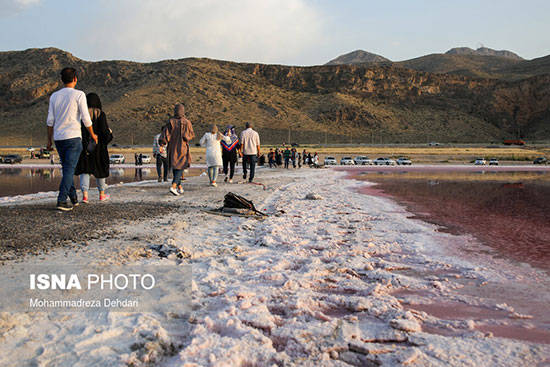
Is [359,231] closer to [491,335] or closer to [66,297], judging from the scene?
[491,335]

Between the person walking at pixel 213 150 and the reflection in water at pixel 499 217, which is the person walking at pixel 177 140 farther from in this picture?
the reflection in water at pixel 499 217

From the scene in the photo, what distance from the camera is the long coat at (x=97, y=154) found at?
7.45 metres

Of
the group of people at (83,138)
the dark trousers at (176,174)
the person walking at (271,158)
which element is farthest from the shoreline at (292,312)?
the person walking at (271,158)

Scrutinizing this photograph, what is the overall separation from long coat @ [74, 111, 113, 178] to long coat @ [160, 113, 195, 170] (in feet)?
5.39

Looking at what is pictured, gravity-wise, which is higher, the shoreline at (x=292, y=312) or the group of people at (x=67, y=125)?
the group of people at (x=67, y=125)

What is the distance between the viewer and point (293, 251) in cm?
488

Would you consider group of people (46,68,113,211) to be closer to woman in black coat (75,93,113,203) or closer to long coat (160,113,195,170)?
woman in black coat (75,93,113,203)

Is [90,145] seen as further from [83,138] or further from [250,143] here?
[250,143]

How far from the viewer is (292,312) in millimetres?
3174

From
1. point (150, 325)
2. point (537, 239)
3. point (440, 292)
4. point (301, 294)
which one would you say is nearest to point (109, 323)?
point (150, 325)

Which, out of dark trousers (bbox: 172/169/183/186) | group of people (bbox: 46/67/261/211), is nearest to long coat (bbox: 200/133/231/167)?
group of people (bbox: 46/67/261/211)

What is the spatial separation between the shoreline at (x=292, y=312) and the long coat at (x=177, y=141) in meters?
3.52

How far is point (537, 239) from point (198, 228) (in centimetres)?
462

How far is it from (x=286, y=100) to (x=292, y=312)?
111m
